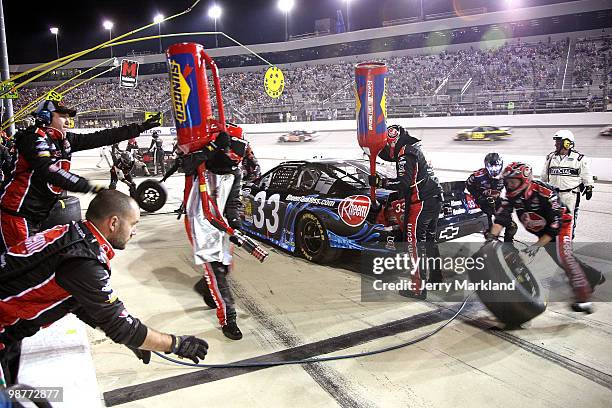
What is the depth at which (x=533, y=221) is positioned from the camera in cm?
457

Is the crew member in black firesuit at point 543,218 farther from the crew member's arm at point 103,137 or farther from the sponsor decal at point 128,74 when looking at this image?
the sponsor decal at point 128,74

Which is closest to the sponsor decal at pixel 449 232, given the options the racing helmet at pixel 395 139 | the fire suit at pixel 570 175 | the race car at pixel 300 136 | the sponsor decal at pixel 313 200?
the racing helmet at pixel 395 139

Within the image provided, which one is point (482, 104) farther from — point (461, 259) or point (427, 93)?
point (461, 259)

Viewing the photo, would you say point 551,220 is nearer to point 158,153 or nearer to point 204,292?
point 204,292

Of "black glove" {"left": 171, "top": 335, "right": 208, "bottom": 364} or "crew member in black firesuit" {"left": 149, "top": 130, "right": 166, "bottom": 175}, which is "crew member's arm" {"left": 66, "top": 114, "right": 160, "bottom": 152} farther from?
"crew member in black firesuit" {"left": 149, "top": 130, "right": 166, "bottom": 175}

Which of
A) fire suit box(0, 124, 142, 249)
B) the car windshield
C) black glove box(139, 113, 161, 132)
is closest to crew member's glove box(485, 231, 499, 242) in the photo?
the car windshield

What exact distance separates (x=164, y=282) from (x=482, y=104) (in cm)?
2036

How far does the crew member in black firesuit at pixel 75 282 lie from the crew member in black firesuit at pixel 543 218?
11.4 ft

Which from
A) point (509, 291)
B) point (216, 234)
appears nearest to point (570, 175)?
point (509, 291)

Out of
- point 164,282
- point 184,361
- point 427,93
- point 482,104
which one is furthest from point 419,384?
point 427,93

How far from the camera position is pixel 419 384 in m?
3.21

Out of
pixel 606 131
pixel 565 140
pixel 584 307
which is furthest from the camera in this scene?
pixel 606 131

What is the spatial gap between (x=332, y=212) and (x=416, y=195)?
1.08m

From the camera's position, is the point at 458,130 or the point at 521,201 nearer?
the point at 521,201
